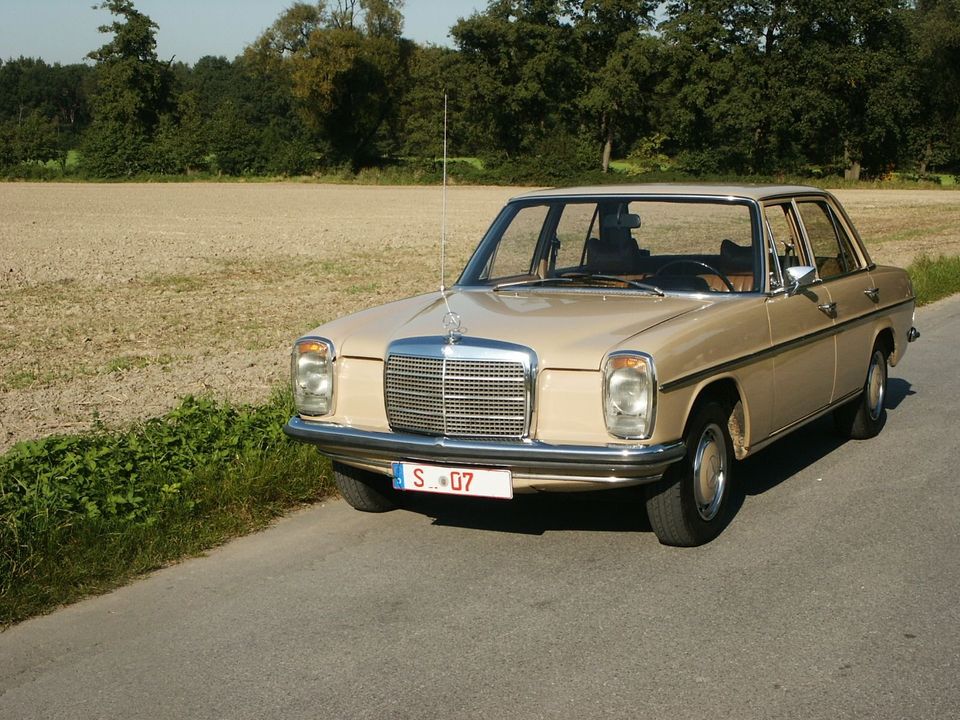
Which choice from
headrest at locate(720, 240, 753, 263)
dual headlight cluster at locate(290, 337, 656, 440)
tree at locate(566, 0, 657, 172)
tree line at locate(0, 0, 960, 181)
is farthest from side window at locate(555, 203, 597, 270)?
tree at locate(566, 0, 657, 172)

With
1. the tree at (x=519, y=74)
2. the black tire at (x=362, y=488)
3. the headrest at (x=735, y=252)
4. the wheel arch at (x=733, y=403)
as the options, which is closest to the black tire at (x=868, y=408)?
the headrest at (x=735, y=252)

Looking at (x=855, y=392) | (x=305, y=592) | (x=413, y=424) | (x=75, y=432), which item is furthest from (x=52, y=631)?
(x=855, y=392)

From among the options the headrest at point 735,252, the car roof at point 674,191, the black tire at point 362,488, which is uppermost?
the car roof at point 674,191

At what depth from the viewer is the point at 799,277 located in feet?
20.1

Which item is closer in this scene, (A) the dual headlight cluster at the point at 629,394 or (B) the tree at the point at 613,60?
(A) the dual headlight cluster at the point at 629,394

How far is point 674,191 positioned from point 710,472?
5.84 feet

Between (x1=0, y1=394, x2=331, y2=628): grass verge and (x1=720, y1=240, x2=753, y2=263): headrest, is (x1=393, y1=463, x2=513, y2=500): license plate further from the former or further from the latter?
(x1=720, y1=240, x2=753, y2=263): headrest

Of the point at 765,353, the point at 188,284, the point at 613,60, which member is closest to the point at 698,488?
the point at 765,353

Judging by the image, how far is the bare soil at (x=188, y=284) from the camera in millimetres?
9742

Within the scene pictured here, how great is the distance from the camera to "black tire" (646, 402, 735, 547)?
17.6 feet

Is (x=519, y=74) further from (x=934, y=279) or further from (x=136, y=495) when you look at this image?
(x=136, y=495)

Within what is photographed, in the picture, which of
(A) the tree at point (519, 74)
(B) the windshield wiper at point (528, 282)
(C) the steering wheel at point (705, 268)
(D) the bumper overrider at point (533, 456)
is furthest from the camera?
(A) the tree at point (519, 74)

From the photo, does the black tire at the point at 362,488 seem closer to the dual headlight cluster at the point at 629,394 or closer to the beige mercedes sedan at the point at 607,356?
the beige mercedes sedan at the point at 607,356

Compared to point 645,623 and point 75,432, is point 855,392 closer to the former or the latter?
point 645,623
